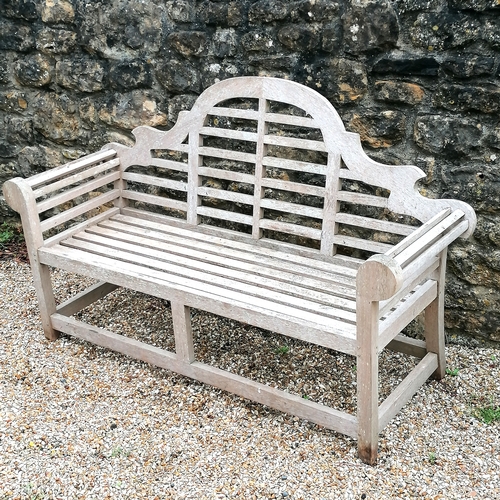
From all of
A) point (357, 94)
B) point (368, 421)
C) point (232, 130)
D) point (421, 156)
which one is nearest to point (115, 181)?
point (232, 130)

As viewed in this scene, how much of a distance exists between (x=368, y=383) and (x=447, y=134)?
4.05ft

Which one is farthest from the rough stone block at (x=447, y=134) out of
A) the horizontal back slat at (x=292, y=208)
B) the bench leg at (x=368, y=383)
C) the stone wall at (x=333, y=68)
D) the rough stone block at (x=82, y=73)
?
the rough stone block at (x=82, y=73)

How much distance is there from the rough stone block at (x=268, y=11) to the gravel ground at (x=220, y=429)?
63.3 inches

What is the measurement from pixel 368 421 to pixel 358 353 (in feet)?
0.99

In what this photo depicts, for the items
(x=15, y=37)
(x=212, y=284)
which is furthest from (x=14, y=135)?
(x=212, y=284)

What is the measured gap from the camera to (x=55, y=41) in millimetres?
4039

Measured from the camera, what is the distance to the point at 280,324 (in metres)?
2.82

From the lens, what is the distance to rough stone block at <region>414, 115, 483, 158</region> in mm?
3107

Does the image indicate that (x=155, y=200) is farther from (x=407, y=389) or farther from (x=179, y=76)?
(x=407, y=389)

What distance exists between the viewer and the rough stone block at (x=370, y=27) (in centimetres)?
308

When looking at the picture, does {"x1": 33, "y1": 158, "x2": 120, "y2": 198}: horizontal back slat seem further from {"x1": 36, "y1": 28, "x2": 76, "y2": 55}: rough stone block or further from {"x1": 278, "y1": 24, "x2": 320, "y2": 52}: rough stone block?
{"x1": 278, "y1": 24, "x2": 320, "y2": 52}: rough stone block

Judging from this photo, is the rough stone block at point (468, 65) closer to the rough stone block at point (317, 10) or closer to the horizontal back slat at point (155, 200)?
the rough stone block at point (317, 10)

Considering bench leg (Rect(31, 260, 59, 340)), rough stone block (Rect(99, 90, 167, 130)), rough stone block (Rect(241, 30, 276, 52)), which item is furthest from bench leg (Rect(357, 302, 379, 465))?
rough stone block (Rect(99, 90, 167, 130))

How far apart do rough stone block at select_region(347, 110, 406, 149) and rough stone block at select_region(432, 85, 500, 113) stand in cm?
20
